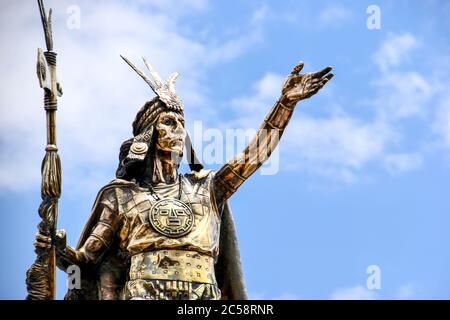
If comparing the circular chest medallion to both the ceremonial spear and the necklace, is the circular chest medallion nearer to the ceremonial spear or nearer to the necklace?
the necklace

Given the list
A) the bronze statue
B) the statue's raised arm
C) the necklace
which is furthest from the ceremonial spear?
the statue's raised arm

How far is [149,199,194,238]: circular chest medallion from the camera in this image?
134 feet

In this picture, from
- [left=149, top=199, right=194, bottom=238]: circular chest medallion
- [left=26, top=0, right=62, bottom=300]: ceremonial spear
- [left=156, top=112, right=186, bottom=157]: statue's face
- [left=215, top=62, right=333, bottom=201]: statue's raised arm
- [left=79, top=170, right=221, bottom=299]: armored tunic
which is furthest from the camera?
[left=156, top=112, right=186, bottom=157]: statue's face

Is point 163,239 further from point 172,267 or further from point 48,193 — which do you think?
point 48,193

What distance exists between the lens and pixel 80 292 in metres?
41.2

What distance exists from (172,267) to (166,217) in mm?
902

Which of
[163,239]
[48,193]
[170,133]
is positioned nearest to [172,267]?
[163,239]

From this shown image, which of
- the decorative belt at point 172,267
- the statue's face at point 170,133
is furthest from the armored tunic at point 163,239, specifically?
the statue's face at point 170,133

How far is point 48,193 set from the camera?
39.6 meters

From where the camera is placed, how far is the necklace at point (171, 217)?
40969mm

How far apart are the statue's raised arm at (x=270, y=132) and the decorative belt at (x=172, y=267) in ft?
5.02

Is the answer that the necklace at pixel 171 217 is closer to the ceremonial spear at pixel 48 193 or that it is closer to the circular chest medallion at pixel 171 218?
the circular chest medallion at pixel 171 218
